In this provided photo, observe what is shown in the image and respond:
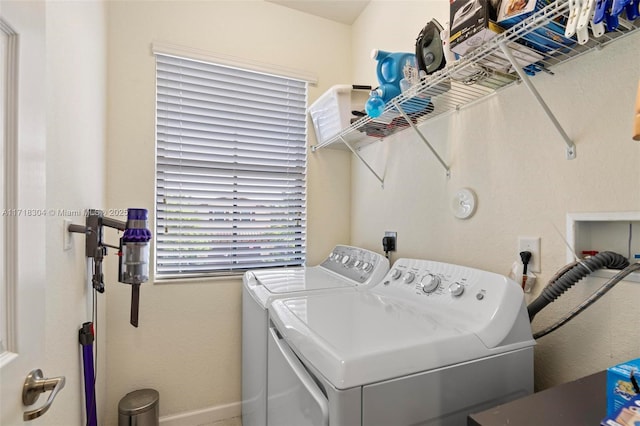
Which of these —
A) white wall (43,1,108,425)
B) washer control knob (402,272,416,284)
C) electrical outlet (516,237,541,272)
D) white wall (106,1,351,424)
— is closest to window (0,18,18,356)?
white wall (43,1,108,425)

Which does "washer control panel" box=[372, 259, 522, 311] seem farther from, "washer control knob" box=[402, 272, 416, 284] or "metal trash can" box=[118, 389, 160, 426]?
"metal trash can" box=[118, 389, 160, 426]

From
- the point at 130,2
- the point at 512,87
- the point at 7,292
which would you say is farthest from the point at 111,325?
the point at 512,87

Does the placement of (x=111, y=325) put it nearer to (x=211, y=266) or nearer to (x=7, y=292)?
(x=211, y=266)

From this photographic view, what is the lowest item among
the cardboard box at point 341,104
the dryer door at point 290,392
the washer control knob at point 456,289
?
the dryer door at point 290,392

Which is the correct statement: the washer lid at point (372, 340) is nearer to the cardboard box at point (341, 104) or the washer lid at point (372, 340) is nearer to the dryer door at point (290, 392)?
the dryer door at point (290, 392)

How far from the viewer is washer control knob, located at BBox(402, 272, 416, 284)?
4.44 ft

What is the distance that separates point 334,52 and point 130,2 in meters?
1.38

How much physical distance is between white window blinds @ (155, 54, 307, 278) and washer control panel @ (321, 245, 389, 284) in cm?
37

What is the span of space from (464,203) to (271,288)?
0.98m

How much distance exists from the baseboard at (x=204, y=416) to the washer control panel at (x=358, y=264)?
3.68 feet

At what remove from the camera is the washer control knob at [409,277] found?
1354mm

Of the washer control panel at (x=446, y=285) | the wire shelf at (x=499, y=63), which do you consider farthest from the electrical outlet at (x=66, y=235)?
the wire shelf at (x=499, y=63)

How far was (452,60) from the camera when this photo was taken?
1.07 metres

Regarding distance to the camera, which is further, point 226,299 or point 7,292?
point 226,299
